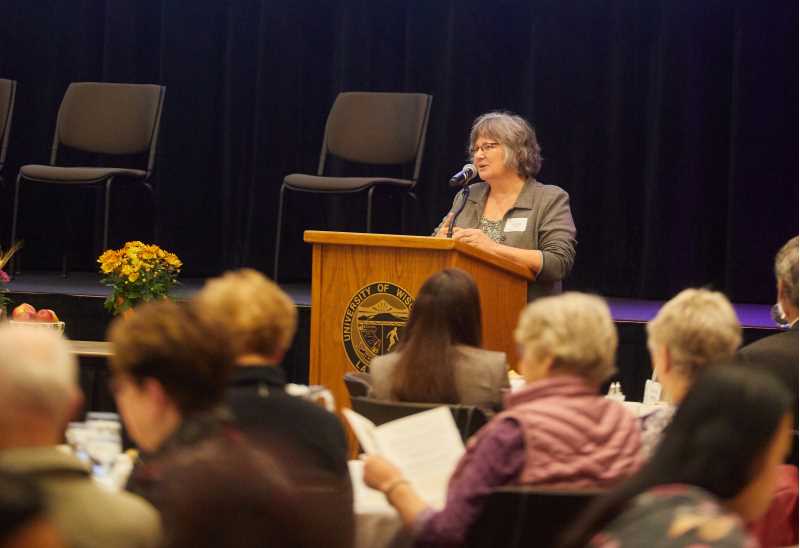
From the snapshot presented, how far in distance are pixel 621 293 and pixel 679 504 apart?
6040 mm

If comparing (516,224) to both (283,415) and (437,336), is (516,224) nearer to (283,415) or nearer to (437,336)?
(437,336)

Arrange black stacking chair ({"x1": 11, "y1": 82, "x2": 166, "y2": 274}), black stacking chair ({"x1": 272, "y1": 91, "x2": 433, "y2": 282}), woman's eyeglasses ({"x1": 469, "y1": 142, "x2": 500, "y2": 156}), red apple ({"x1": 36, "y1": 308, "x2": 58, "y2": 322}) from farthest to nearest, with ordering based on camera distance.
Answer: black stacking chair ({"x1": 11, "y1": 82, "x2": 166, "y2": 274}) → black stacking chair ({"x1": 272, "y1": 91, "x2": 433, "y2": 282}) → woman's eyeglasses ({"x1": 469, "y1": 142, "x2": 500, "y2": 156}) → red apple ({"x1": 36, "y1": 308, "x2": 58, "y2": 322})

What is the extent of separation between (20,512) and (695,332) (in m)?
1.86

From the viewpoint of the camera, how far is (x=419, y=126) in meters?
6.77

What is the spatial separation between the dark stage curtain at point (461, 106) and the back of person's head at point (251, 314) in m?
5.25

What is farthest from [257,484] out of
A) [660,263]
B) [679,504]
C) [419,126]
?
[660,263]

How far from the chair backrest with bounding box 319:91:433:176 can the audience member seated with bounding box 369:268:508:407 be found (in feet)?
10.6

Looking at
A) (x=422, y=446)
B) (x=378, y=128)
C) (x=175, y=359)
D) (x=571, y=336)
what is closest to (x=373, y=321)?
(x=422, y=446)

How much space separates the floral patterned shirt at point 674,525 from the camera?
1.66 meters

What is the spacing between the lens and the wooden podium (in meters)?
4.45

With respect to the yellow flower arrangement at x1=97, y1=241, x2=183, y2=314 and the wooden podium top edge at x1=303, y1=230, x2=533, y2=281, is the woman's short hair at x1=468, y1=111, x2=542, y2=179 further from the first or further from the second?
the yellow flower arrangement at x1=97, y1=241, x2=183, y2=314

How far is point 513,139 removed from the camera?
17.6ft

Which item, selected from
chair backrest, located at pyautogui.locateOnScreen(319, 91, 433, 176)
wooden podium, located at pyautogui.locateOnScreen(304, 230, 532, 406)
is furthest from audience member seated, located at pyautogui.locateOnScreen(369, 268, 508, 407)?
chair backrest, located at pyautogui.locateOnScreen(319, 91, 433, 176)

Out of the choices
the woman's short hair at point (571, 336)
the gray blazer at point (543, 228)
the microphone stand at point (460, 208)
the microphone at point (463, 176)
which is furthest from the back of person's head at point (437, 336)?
the gray blazer at point (543, 228)
